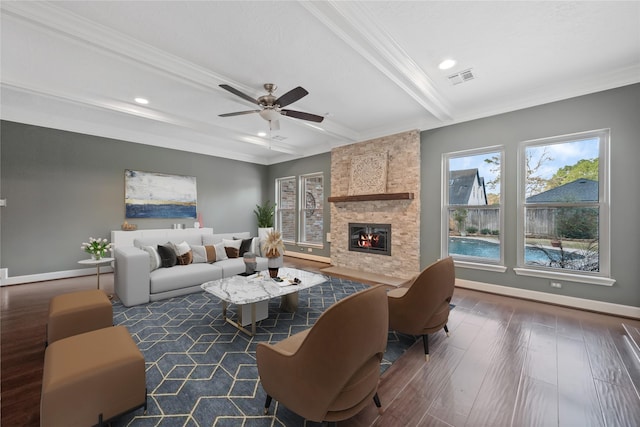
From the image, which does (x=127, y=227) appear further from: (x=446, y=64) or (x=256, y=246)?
(x=446, y=64)

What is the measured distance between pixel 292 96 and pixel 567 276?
4.37 m

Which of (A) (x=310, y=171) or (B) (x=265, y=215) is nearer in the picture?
(A) (x=310, y=171)

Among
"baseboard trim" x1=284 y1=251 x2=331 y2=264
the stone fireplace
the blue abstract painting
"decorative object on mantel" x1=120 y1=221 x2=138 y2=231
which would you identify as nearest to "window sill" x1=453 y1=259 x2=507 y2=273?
the stone fireplace

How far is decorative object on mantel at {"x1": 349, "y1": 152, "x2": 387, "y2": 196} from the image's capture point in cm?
512

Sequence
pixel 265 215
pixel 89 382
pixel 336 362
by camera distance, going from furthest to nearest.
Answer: pixel 265 215
pixel 89 382
pixel 336 362

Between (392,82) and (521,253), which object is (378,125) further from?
(521,253)

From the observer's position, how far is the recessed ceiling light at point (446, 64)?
2.95 meters

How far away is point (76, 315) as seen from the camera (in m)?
2.22

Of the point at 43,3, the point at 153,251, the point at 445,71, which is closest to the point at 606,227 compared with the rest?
the point at 445,71

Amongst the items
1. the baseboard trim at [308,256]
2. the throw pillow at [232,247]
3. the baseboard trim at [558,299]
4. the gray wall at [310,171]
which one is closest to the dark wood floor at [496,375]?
the baseboard trim at [558,299]

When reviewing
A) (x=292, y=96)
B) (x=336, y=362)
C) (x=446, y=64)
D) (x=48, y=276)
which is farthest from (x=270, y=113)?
(x=48, y=276)

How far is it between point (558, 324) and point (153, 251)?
5.39 metres

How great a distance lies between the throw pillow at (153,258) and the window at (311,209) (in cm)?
388

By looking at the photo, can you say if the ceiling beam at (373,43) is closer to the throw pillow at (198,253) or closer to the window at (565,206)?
the window at (565,206)
